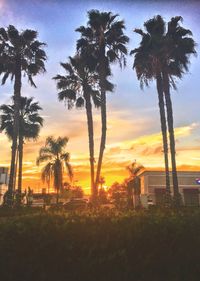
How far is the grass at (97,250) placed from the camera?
192 inches

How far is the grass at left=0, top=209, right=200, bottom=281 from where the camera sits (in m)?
4.89

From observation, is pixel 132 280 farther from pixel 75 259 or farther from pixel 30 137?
pixel 30 137

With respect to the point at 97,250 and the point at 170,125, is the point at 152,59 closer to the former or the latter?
the point at 170,125

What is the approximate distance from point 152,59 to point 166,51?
1.38 m

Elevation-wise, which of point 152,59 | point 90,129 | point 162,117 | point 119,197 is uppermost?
Result: point 152,59

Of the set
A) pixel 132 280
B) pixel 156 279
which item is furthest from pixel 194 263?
pixel 132 280

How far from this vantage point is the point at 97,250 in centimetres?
507

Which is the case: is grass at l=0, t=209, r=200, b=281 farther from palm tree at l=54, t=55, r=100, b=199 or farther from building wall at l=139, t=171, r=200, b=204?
building wall at l=139, t=171, r=200, b=204

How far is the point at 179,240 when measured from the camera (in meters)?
5.62

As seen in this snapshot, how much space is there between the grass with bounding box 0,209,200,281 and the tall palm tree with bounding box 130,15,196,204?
24.2 m

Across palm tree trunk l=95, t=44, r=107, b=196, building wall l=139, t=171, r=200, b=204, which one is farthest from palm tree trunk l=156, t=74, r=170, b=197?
building wall l=139, t=171, r=200, b=204

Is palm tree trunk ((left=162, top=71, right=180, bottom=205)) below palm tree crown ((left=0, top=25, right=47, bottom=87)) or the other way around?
below

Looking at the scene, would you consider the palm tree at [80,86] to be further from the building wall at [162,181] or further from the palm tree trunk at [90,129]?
the building wall at [162,181]

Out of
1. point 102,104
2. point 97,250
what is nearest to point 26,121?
point 102,104
